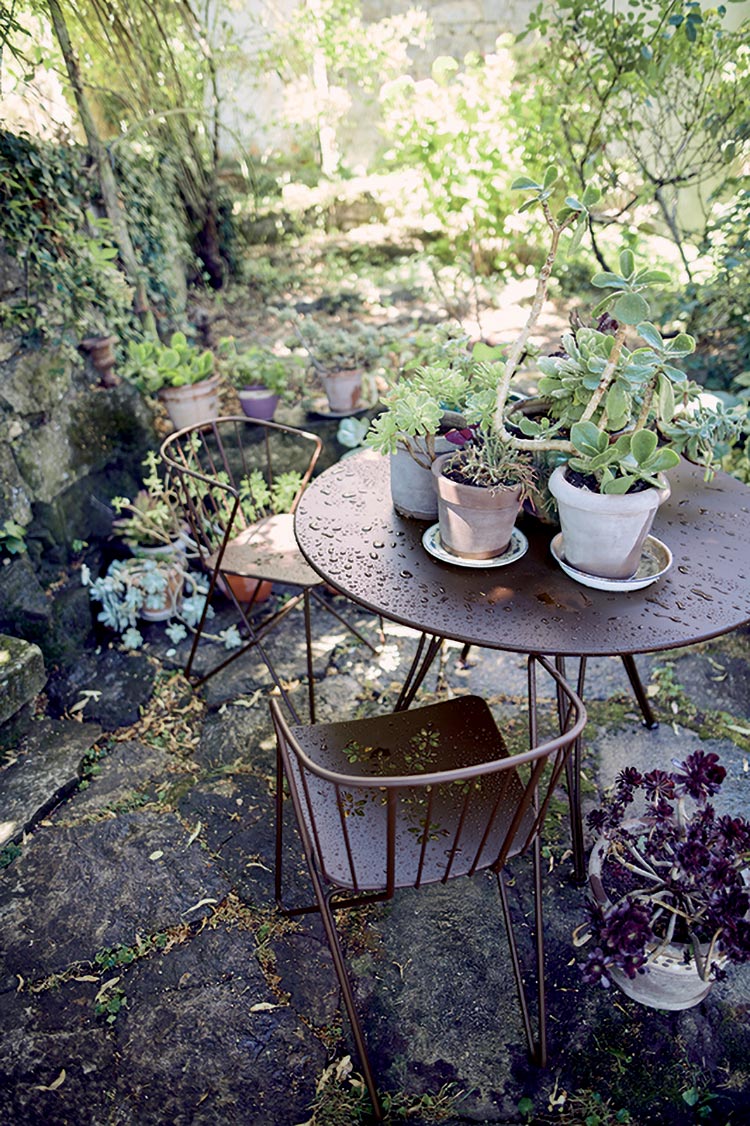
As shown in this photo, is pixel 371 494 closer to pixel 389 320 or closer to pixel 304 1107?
pixel 304 1107

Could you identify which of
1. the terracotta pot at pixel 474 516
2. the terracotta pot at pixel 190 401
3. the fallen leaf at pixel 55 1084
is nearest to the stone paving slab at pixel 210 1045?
the fallen leaf at pixel 55 1084

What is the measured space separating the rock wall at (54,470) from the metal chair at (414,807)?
1.48m

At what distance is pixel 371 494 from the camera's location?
1.96 m

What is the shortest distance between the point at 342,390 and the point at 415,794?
2.45 m

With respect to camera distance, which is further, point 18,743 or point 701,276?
point 701,276

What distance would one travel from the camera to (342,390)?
3.57 metres

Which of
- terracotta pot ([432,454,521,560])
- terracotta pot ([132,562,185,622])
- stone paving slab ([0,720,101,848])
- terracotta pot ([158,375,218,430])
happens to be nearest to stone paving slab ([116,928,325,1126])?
stone paving slab ([0,720,101,848])

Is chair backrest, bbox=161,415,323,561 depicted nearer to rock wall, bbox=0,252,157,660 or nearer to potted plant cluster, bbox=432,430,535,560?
rock wall, bbox=0,252,157,660

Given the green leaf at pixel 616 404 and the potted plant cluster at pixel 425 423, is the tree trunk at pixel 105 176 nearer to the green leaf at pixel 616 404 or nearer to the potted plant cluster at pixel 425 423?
the potted plant cluster at pixel 425 423

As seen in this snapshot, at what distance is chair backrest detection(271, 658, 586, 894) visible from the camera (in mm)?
1258

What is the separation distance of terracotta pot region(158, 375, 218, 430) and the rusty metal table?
1760 millimetres

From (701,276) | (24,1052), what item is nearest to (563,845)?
(24,1052)

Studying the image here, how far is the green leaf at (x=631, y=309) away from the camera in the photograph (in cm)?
126

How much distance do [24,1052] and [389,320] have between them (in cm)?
431
